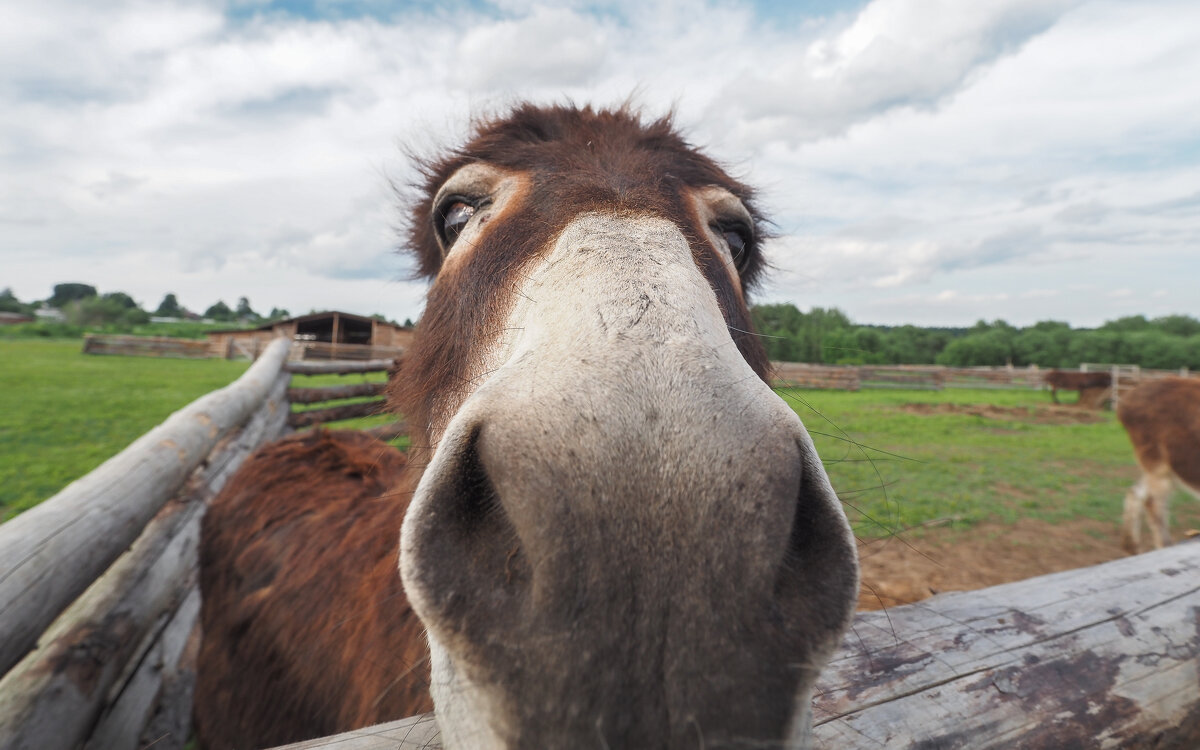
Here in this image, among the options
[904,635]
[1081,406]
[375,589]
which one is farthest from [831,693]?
[1081,406]

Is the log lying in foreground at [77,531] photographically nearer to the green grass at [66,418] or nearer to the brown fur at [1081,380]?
the green grass at [66,418]

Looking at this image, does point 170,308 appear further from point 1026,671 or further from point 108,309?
point 1026,671

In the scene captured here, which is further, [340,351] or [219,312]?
[219,312]

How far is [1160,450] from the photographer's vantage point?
25.2ft

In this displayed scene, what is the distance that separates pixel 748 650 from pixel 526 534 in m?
0.38

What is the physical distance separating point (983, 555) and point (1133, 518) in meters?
2.44

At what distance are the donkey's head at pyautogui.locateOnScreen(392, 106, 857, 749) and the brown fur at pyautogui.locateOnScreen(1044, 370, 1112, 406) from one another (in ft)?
107

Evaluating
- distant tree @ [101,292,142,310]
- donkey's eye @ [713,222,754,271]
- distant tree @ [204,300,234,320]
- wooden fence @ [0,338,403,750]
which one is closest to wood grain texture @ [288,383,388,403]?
wooden fence @ [0,338,403,750]

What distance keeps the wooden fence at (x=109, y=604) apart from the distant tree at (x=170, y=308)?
408 feet

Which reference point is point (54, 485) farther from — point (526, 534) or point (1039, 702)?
point (1039, 702)

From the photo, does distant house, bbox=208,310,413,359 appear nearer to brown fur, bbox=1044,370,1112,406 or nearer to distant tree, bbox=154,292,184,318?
brown fur, bbox=1044,370,1112,406

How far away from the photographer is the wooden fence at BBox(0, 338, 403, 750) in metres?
1.66

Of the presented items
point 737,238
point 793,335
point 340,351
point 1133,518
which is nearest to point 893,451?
point 1133,518

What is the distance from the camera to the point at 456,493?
934mm
